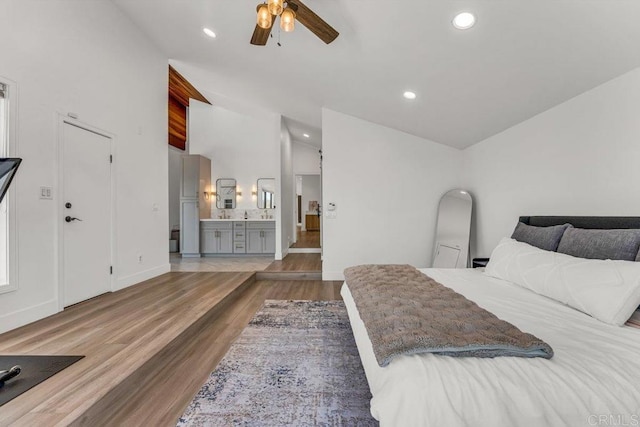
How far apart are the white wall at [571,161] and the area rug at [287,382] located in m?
2.27

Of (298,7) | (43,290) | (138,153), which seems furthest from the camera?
(138,153)

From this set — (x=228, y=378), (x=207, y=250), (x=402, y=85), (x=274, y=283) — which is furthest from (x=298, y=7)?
(x=207, y=250)

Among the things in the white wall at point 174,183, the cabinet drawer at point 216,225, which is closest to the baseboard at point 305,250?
the cabinet drawer at point 216,225

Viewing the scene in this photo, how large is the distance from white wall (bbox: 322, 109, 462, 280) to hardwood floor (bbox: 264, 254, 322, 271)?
2.21ft

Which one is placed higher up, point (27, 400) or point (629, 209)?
point (629, 209)

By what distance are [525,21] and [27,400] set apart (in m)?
3.70

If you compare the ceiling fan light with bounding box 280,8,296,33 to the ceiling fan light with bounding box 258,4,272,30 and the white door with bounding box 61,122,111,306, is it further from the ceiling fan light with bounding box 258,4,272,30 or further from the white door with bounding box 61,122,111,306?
the white door with bounding box 61,122,111,306

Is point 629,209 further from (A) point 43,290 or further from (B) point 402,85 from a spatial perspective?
(A) point 43,290

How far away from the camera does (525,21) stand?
5.90 ft

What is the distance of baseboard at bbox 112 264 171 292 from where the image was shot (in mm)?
3464

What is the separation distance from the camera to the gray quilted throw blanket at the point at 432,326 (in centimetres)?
106

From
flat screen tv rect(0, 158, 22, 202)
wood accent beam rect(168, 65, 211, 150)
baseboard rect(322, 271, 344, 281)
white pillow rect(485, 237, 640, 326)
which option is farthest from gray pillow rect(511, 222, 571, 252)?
wood accent beam rect(168, 65, 211, 150)

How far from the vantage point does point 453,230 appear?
403 centimetres

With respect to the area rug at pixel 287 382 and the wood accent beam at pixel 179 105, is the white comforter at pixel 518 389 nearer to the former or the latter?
the area rug at pixel 287 382
